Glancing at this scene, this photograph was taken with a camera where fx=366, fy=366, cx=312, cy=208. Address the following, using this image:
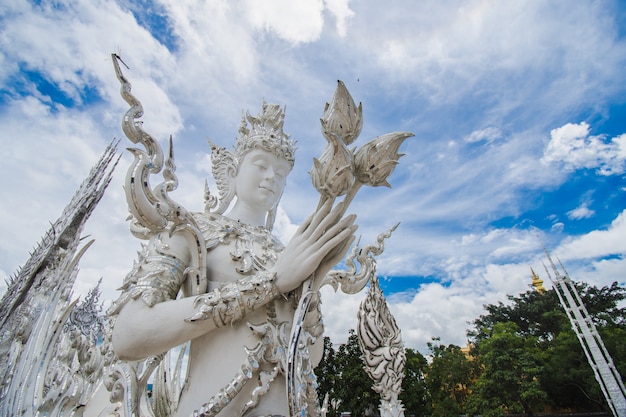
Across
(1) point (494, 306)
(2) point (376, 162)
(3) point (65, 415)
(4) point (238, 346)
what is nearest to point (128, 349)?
(4) point (238, 346)

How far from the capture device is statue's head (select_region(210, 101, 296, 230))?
287 centimetres

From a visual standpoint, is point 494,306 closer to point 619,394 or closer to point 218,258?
point 619,394

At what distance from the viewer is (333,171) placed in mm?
1912

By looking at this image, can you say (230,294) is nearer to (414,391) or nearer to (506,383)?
(414,391)

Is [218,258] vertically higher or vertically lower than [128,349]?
higher

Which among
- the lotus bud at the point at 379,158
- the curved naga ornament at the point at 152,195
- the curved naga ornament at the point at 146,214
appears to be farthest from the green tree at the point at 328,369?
the lotus bud at the point at 379,158

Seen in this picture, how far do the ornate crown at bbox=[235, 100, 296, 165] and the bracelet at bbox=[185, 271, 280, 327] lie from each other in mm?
1183

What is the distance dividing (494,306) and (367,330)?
3301 centimetres

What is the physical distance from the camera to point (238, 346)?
207 centimetres

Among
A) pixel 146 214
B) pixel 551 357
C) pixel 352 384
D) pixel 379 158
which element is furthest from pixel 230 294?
pixel 551 357

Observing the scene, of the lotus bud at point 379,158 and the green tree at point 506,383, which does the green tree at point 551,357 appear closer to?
the green tree at point 506,383

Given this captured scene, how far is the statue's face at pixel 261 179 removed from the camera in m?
2.84

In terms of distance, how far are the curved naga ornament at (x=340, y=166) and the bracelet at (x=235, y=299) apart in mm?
204

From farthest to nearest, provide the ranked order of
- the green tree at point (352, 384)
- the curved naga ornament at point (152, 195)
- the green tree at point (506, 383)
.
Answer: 1. the green tree at point (506, 383)
2. the green tree at point (352, 384)
3. the curved naga ornament at point (152, 195)
